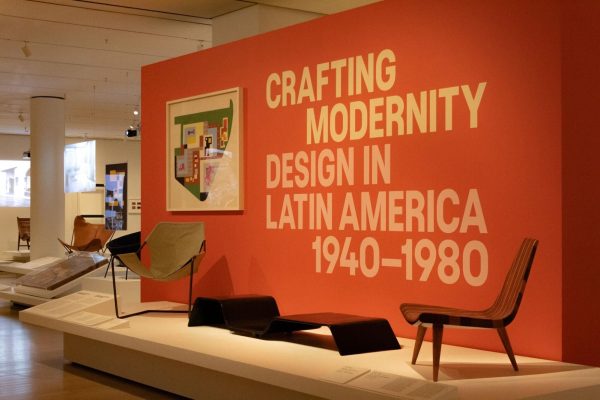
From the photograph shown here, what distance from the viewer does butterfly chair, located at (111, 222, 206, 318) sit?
6.64m

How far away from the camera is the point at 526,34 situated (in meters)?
4.70

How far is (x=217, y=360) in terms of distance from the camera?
4.75 meters

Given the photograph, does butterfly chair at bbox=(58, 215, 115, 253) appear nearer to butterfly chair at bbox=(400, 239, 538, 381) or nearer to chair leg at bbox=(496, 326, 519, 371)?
butterfly chair at bbox=(400, 239, 538, 381)

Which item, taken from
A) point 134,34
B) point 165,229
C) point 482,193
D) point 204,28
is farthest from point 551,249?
point 134,34

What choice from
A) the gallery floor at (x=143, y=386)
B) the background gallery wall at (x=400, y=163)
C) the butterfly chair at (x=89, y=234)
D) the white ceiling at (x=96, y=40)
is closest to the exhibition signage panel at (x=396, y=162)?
the background gallery wall at (x=400, y=163)

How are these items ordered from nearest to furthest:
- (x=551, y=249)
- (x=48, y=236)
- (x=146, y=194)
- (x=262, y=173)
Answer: (x=551, y=249) → (x=262, y=173) → (x=146, y=194) → (x=48, y=236)

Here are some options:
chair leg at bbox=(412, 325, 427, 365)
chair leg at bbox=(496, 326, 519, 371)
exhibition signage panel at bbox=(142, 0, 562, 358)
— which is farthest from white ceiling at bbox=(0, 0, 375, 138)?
chair leg at bbox=(496, 326, 519, 371)

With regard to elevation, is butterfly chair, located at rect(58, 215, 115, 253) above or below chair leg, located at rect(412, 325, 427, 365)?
above

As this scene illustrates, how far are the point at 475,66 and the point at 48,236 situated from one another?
10.7 meters

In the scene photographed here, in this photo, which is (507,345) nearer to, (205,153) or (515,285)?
(515,285)

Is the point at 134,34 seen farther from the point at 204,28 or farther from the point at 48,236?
the point at 48,236

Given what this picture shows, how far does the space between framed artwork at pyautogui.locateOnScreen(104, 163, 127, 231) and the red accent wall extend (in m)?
17.3

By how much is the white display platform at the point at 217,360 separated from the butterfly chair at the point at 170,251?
14.8 inches

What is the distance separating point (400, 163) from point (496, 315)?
5.10 ft
